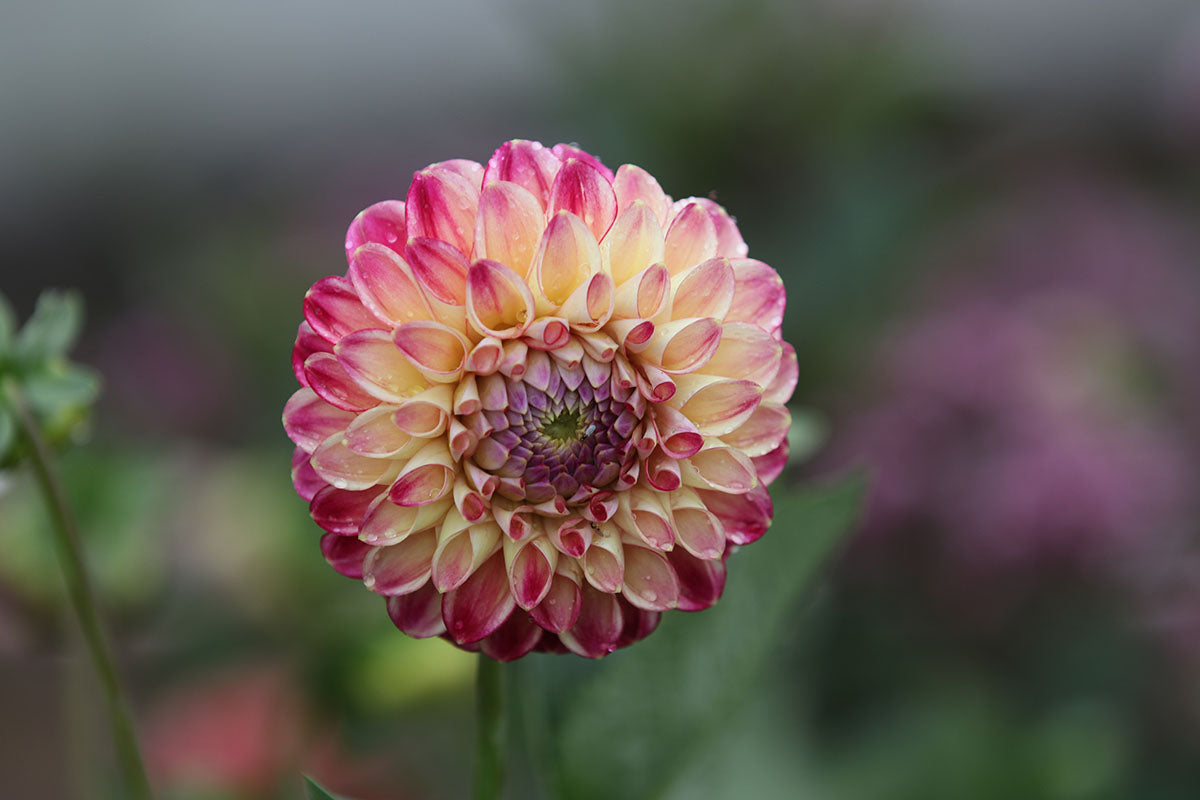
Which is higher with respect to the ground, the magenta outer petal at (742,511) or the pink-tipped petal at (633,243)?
the pink-tipped petal at (633,243)

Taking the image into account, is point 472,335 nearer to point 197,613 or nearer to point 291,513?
Answer: point 291,513

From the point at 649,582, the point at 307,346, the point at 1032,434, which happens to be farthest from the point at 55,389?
the point at 1032,434

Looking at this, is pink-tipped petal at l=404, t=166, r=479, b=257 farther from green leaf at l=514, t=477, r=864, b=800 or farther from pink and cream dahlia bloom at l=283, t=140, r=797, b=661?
green leaf at l=514, t=477, r=864, b=800

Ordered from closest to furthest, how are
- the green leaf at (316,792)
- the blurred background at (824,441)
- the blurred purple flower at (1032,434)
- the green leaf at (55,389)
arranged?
the green leaf at (316,792), the green leaf at (55,389), the blurred background at (824,441), the blurred purple flower at (1032,434)

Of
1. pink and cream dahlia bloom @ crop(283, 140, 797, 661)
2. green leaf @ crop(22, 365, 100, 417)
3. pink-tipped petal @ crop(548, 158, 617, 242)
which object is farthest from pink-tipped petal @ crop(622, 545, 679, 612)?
green leaf @ crop(22, 365, 100, 417)

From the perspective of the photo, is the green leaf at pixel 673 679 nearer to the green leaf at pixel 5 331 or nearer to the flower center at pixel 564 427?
the flower center at pixel 564 427

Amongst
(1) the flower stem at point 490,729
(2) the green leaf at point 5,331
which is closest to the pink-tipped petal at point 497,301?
(1) the flower stem at point 490,729

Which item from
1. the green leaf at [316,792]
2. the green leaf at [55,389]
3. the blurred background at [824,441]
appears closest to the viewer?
the green leaf at [316,792]
